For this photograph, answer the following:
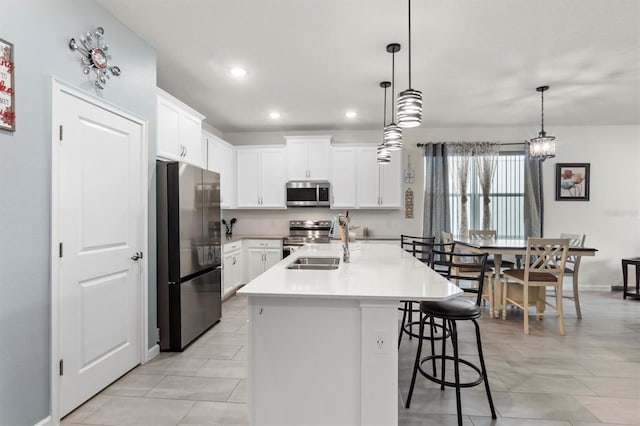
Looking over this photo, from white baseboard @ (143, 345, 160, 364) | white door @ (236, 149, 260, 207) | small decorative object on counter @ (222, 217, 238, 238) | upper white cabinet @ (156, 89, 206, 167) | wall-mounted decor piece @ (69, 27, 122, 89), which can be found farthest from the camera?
small decorative object on counter @ (222, 217, 238, 238)

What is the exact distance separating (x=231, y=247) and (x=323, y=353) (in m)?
3.37

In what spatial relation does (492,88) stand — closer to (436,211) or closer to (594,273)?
(436,211)

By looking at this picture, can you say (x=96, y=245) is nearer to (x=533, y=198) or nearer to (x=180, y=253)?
(x=180, y=253)

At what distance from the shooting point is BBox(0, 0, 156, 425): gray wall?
1.69 m

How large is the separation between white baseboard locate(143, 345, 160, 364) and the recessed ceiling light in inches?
108

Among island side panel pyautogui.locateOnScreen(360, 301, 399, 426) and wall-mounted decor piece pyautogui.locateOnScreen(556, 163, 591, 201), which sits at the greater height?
wall-mounted decor piece pyautogui.locateOnScreen(556, 163, 591, 201)

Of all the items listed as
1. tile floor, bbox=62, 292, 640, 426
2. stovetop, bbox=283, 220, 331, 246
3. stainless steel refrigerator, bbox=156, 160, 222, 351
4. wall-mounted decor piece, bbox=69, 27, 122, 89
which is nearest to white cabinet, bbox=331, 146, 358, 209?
stovetop, bbox=283, 220, 331, 246

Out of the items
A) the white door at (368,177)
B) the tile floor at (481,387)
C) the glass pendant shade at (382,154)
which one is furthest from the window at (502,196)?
the glass pendant shade at (382,154)

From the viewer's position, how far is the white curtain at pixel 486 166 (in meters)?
5.58

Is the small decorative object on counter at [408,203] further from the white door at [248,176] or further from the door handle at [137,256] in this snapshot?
the door handle at [137,256]

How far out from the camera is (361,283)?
1873 mm

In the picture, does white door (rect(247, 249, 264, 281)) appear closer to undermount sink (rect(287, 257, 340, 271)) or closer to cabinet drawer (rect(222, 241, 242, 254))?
cabinet drawer (rect(222, 241, 242, 254))

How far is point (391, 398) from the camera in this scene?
169 centimetres

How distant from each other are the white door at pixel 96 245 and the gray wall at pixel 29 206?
4.2 inches
